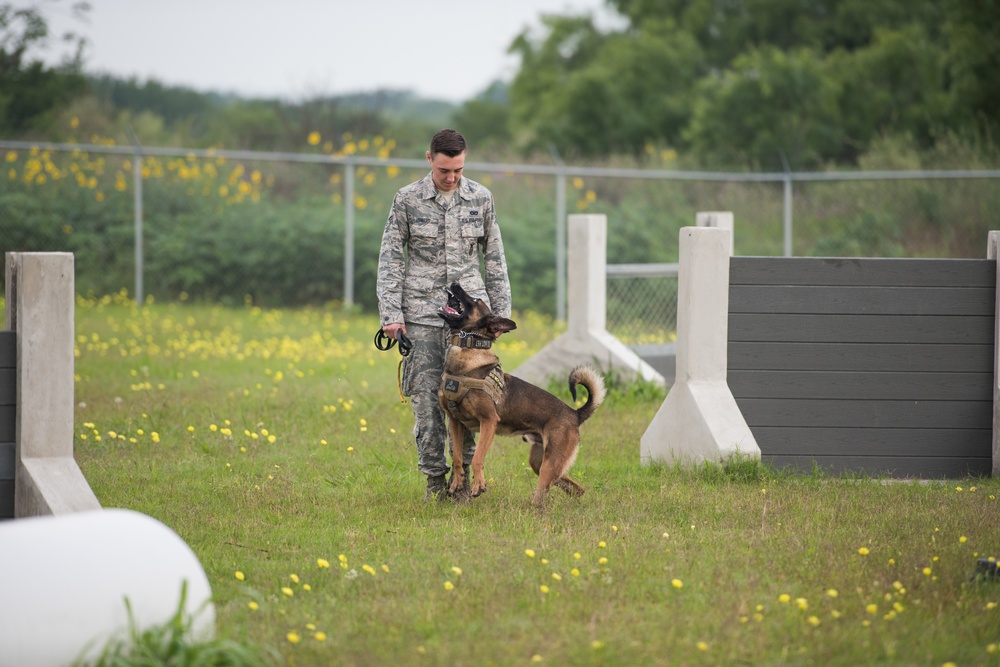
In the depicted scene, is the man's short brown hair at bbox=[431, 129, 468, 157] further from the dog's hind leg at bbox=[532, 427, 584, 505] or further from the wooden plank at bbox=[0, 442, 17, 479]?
the wooden plank at bbox=[0, 442, 17, 479]

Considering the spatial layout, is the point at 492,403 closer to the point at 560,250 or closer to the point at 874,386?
the point at 874,386

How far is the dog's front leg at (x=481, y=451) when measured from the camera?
571cm

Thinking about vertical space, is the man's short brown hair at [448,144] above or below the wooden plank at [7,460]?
above

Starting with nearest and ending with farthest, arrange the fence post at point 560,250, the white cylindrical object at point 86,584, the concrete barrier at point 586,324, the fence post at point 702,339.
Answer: the white cylindrical object at point 86,584 → the fence post at point 702,339 → the concrete barrier at point 586,324 → the fence post at point 560,250

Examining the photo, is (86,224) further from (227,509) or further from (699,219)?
(227,509)

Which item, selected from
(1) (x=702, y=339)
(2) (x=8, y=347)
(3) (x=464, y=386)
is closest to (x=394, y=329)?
(3) (x=464, y=386)

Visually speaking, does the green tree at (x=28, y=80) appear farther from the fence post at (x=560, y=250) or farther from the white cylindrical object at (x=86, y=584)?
the white cylindrical object at (x=86, y=584)

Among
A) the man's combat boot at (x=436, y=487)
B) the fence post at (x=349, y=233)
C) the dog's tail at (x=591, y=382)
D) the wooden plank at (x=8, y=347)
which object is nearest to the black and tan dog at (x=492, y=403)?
the dog's tail at (x=591, y=382)

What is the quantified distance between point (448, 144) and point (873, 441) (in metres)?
3.37

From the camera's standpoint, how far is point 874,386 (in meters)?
6.79

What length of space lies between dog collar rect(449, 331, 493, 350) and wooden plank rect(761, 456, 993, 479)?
222 cm

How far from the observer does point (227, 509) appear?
5852 millimetres

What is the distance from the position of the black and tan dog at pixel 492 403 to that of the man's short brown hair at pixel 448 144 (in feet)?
2.42

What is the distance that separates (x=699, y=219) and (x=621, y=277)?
3.20 ft
